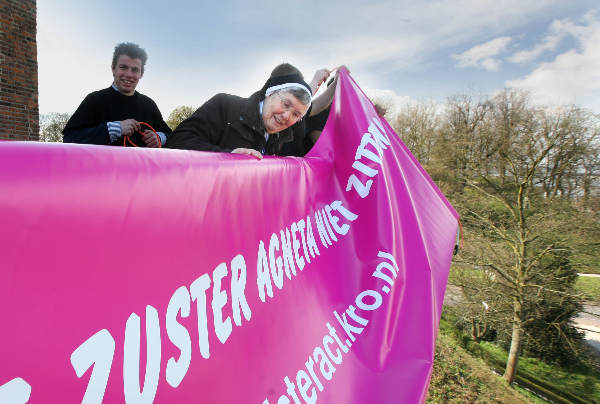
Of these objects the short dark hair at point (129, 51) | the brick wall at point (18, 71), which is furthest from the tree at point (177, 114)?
the short dark hair at point (129, 51)

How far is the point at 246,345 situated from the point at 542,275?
17.2m

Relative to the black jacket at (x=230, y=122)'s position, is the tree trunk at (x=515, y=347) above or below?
below

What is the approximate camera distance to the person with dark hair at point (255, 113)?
1919mm

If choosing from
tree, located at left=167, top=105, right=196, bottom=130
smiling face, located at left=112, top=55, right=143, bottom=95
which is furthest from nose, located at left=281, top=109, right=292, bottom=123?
tree, located at left=167, top=105, right=196, bottom=130

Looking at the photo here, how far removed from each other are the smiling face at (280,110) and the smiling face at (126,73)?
3.47 feet

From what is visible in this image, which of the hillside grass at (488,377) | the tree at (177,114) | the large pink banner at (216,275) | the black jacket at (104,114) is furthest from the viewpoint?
the tree at (177,114)

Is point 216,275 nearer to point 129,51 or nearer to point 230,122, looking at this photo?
point 230,122

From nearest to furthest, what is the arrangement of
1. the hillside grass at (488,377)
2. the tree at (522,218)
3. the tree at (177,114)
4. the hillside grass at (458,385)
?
the hillside grass at (458,385) < the hillside grass at (488,377) < the tree at (522,218) < the tree at (177,114)

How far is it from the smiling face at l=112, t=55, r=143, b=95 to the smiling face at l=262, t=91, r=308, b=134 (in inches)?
41.6

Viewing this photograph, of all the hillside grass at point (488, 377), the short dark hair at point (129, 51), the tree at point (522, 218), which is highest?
the short dark hair at point (129, 51)

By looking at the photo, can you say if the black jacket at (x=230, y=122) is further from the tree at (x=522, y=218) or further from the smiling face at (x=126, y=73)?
the tree at (x=522, y=218)

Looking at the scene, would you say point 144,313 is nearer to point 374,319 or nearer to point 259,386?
point 259,386

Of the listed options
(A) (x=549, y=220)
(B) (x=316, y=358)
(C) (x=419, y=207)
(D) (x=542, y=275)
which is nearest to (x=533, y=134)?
(A) (x=549, y=220)

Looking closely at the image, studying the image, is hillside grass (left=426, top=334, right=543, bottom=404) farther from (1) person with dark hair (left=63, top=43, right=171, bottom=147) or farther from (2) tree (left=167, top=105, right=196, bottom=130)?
(2) tree (left=167, top=105, right=196, bottom=130)
